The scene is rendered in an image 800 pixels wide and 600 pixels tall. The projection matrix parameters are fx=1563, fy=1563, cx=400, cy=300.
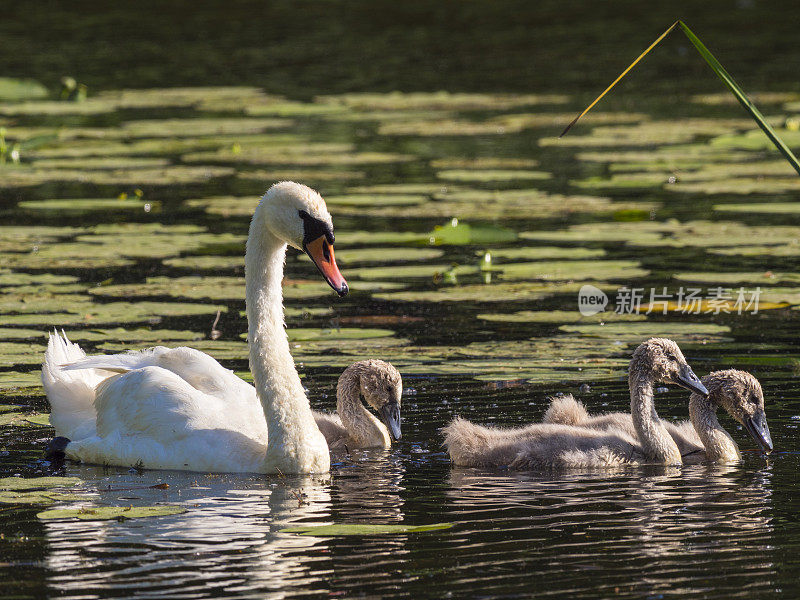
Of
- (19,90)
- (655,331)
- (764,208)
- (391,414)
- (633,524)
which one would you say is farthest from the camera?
(19,90)

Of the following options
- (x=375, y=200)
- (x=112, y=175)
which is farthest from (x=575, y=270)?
(x=112, y=175)

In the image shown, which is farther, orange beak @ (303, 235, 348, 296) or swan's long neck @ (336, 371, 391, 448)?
swan's long neck @ (336, 371, 391, 448)

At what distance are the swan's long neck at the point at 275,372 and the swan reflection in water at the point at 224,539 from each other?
13 cm

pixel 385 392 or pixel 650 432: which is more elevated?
pixel 385 392

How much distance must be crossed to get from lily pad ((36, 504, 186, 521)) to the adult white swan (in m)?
0.92

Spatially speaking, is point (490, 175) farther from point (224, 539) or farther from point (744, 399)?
point (224, 539)

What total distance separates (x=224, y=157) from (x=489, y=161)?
11.2 ft

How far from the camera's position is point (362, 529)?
6973 millimetres

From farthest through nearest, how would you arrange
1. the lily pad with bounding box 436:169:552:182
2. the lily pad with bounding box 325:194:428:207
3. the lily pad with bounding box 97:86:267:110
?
the lily pad with bounding box 97:86:267:110 < the lily pad with bounding box 436:169:552:182 < the lily pad with bounding box 325:194:428:207

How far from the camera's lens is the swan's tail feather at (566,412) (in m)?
8.77

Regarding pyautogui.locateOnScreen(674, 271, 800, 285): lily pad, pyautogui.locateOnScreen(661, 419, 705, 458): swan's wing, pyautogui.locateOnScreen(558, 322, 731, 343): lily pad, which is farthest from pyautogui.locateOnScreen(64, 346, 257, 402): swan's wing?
pyautogui.locateOnScreen(674, 271, 800, 285): lily pad

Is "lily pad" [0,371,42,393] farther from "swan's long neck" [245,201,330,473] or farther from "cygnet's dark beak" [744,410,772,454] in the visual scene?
"cygnet's dark beak" [744,410,772,454]

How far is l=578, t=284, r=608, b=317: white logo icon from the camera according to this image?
1205cm

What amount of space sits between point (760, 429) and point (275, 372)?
2.68m
